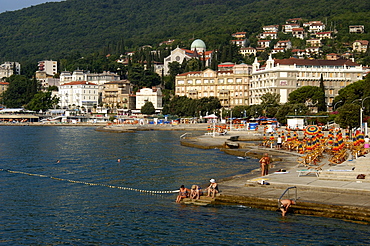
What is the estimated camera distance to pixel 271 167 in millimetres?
38781

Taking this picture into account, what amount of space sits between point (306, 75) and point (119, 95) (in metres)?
69.4

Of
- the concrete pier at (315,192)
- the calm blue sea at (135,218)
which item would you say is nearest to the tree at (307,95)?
the calm blue sea at (135,218)

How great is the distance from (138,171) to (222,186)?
1388cm

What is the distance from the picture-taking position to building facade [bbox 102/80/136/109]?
17686 cm

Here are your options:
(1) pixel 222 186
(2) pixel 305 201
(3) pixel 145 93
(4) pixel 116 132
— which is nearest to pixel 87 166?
(1) pixel 222 186

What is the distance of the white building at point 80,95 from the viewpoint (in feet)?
608

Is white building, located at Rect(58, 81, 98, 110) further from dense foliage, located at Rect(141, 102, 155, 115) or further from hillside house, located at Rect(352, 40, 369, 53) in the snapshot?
hillside house, located at Rect(352, 40, 369, 53)

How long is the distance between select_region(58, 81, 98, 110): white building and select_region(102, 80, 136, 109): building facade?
6015 millimetres

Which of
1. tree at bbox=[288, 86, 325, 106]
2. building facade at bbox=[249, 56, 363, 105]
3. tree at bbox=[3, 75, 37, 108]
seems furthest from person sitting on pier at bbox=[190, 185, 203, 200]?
tree at bbox=[3, 75, 37, 108]

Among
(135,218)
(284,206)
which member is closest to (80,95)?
(135,218)

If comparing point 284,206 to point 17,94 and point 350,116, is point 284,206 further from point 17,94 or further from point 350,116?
point 17,94

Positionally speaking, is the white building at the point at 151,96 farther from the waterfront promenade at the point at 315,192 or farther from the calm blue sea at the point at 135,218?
the waterfront promenade at the point at 315,192

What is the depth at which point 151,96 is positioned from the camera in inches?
→ 6698

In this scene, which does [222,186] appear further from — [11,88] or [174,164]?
[11,88]
